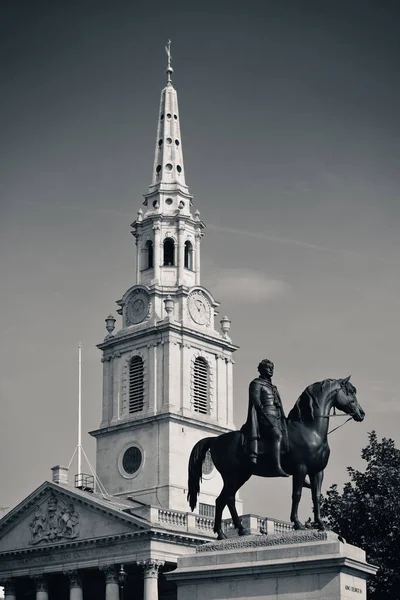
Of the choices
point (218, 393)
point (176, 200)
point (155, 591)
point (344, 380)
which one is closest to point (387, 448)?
point (155, 591)

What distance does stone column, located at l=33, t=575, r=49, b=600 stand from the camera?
8069 cm

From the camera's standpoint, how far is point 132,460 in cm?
8712

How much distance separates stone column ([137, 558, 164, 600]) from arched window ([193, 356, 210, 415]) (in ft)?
49.8

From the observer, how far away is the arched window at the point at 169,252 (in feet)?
298

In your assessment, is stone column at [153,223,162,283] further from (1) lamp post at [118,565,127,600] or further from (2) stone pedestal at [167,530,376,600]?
(2) stone pedestal at [167,530,376,600]

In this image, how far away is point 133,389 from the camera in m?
88.5

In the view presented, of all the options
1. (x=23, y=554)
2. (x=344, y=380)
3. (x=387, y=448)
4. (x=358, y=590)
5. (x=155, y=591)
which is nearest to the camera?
(x=358, y=590)

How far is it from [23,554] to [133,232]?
79.4 feet

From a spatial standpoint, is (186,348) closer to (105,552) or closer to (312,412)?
(105,552)

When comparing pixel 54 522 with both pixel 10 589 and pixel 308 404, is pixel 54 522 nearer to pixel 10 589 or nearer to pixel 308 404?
pixel 10 589

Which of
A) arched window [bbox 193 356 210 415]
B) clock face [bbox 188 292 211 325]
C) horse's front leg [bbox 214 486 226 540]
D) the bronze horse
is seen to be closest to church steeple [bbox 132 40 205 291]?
clock face [bbox 188 292 211 325]

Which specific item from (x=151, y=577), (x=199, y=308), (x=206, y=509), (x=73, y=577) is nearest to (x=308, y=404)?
(x=151, y=577)

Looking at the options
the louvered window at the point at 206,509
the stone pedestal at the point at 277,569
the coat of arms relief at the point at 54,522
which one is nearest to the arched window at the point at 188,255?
the louvered window at the point at 206,509

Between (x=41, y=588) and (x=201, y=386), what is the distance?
17.8 m
